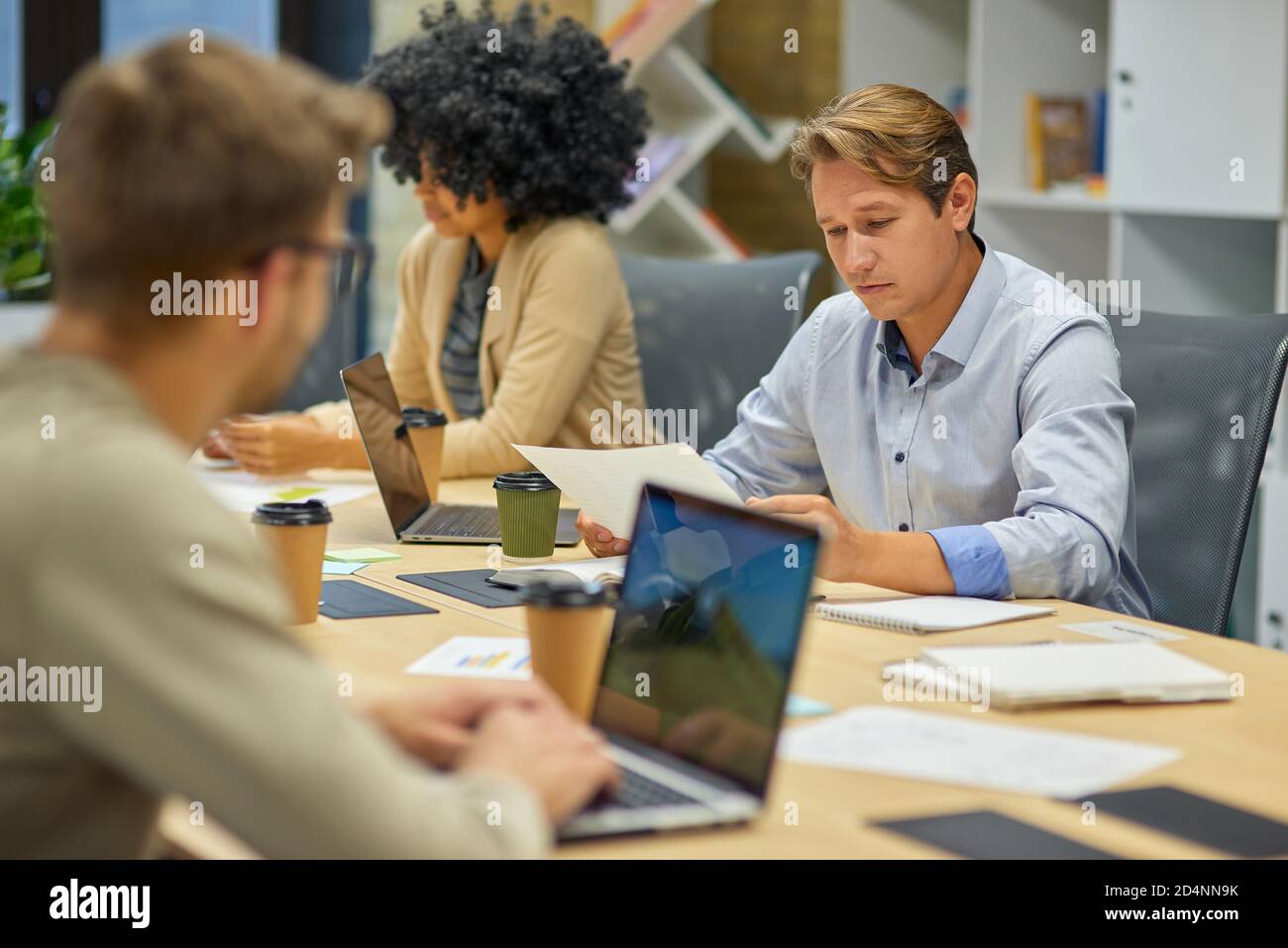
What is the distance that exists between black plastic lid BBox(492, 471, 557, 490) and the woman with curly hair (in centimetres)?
62

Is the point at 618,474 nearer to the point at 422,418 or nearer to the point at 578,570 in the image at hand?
A: the point at 578,570

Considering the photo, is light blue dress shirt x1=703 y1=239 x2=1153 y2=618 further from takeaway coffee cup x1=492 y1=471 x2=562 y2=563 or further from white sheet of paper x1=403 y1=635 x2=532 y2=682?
white sheet of paper x1=403 y1=635 x2=532 y2=682

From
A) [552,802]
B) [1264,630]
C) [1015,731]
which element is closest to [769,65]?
[1264,630]

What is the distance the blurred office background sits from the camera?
9.73 feet

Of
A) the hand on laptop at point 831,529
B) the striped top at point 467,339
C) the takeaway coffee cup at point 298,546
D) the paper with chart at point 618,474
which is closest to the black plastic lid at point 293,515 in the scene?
the takeaway coffee cup at point 298,546

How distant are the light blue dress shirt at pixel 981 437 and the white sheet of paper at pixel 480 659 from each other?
1.68 ft

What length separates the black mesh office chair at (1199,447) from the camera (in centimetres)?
190

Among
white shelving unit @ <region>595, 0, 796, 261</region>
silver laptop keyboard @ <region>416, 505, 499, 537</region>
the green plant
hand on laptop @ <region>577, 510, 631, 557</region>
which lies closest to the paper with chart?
hand on laptop @ <region>577, 510, 631, 557</region>

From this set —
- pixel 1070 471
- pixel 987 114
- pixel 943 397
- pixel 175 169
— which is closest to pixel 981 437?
pixel 943 397

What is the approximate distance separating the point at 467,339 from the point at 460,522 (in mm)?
808

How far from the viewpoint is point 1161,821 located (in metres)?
1.02

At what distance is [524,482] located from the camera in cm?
186
